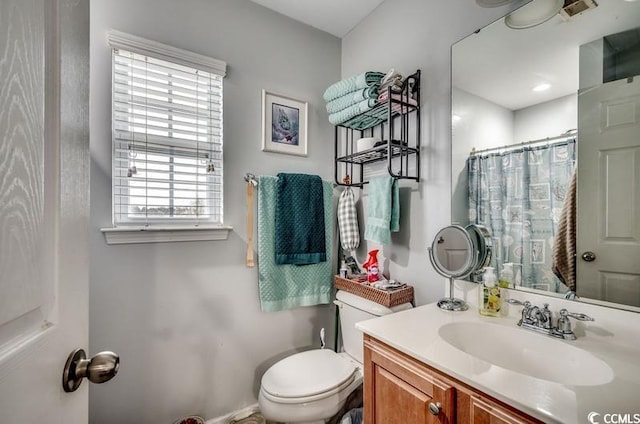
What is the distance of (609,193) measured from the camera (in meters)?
0.91

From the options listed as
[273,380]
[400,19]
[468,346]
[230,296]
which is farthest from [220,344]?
[400,19]

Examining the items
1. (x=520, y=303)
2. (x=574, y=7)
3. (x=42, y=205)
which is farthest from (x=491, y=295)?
(x=42, y=205)

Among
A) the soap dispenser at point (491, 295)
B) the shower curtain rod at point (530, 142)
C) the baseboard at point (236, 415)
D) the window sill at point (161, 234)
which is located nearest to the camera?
the shower curtain rod at point (530, 142)

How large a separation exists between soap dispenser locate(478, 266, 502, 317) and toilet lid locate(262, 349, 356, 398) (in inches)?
26.9

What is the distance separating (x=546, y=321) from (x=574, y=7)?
1.07m

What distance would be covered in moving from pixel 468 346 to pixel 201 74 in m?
1.77

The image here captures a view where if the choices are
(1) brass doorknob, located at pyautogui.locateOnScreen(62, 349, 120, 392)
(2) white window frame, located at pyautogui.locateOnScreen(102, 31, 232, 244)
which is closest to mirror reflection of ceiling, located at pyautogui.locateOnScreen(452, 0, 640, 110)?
(2) white window frame, located at pyautogui.locateOnScreen(102, 31, 232, 244)

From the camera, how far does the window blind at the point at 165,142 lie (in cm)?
136

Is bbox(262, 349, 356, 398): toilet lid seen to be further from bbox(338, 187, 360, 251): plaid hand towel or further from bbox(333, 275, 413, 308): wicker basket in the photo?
bbox(338, 187, 360, 251): plaid hand towel

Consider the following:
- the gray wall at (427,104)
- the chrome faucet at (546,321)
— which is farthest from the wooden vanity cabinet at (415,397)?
the gray wall at (427,104)

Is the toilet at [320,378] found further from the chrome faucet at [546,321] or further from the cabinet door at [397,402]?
the chrome faucet at [546,321]

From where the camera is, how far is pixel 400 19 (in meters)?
1.60

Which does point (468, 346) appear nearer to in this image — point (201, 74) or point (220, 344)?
point (220, 344)

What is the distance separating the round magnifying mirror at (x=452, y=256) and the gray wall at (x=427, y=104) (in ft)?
0.28
